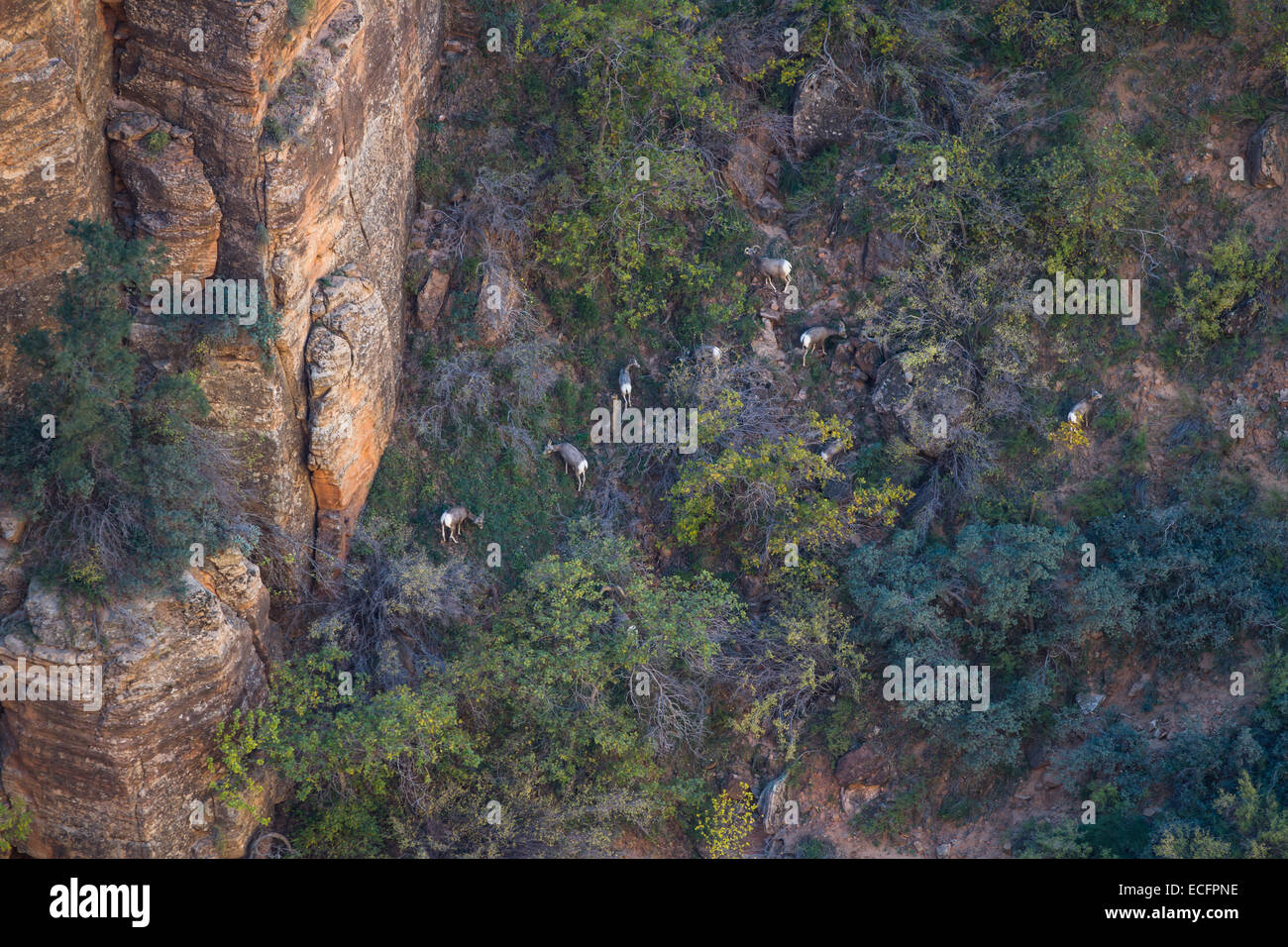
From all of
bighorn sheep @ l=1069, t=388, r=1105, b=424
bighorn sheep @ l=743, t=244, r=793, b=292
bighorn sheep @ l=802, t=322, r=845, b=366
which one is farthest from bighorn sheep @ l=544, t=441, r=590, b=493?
bighorn sheep @ l=1069, t=388, r=1105, b=424

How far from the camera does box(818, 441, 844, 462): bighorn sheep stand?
18125mm

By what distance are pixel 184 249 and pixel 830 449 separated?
968 cm

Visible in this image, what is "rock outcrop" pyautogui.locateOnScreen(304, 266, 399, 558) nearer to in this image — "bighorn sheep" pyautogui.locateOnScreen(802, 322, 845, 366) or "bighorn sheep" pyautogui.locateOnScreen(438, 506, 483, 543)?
"bighorn sheep" pyautogui.locateOnScreen(438, 506, 483, 543)

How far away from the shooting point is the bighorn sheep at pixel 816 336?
62.1 ft

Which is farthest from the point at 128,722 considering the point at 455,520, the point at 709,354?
the point at 709,354

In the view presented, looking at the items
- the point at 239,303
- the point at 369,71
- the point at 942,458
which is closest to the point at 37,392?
the point at 239,303

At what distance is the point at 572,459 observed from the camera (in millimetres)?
18000

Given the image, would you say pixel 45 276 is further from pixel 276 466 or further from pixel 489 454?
pixel 489 454

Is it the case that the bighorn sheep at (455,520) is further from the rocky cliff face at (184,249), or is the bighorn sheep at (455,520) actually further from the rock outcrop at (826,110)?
the rock outcrop at (826,110)

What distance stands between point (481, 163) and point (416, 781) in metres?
9.63

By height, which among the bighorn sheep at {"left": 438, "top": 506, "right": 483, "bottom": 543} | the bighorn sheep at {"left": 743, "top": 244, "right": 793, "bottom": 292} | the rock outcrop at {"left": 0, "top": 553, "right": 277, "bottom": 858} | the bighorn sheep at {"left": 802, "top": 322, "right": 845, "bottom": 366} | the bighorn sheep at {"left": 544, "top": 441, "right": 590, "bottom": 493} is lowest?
the rock outcrop at {"left": 0, "top": 553, "right": 277, "bottom": 858}

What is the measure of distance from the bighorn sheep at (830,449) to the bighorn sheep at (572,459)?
3.67 m

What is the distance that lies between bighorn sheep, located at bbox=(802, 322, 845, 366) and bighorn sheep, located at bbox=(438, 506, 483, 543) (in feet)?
19.4

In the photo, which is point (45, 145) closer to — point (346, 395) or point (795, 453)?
point (346, 395)
